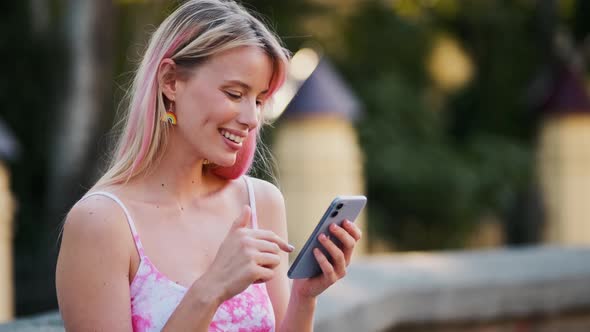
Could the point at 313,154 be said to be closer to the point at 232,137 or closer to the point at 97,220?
the point at 232,137

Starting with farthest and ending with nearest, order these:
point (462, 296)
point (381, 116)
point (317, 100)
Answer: point (381, 116) < point (317, 100) < point (462, 296)

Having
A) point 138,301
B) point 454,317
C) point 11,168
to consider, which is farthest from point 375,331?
point 11,168

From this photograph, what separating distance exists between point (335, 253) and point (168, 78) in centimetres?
64

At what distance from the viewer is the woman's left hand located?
2.22 m

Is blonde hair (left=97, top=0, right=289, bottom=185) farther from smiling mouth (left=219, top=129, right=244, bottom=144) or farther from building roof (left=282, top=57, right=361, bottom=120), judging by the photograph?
building roof (left=282, top=57, right=361, bottom=120)

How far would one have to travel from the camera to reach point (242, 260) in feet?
6.73

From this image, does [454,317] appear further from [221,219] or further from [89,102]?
[89,102]

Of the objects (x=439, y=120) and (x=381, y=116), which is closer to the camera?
(x=381, y=116)

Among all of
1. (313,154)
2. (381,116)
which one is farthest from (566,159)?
(381,116)

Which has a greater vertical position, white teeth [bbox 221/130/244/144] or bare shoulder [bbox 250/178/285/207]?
white teeth [bbox 221/130/244/144]

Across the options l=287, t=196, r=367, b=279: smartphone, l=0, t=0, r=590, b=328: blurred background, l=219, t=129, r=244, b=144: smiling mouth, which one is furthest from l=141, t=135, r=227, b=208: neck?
l=0, t=0, r=590, b=328: blurred background

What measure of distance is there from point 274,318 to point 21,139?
1080 cm

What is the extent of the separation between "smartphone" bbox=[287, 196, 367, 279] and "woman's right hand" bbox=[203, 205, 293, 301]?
0.16 meters

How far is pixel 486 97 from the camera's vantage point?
642 inches
